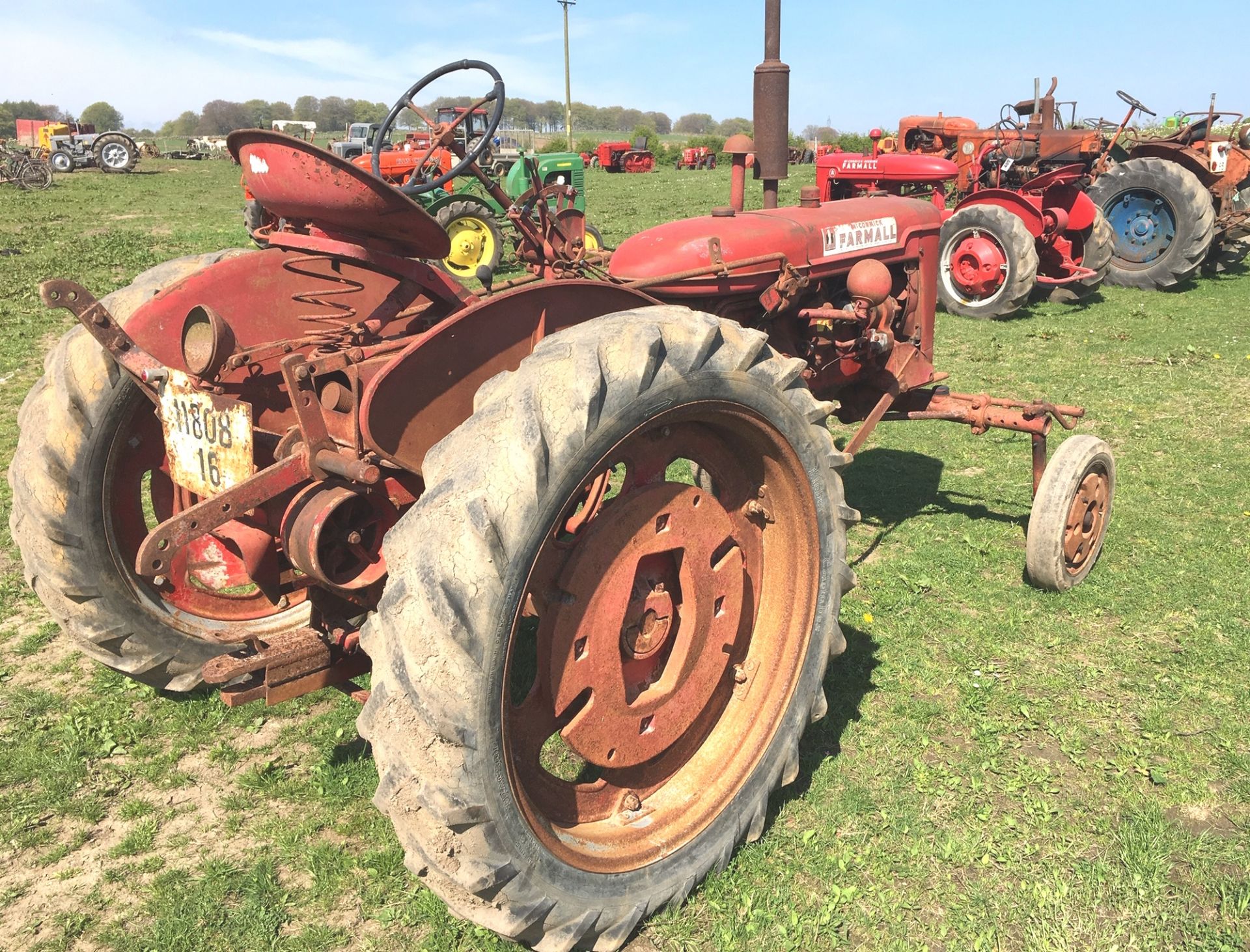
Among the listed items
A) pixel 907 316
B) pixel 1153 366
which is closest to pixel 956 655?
pixel 907 316

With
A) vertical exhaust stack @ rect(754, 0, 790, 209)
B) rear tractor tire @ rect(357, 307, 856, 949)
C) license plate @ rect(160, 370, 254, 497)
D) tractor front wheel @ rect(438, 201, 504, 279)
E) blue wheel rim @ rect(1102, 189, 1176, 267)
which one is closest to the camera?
rear tractor tire @ rect(357, 307, 856, 949)

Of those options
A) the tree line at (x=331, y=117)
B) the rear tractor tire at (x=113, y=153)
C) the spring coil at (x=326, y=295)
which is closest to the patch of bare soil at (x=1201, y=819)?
the spring coil at (x=326, y=295)

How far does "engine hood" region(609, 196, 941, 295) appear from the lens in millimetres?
3330

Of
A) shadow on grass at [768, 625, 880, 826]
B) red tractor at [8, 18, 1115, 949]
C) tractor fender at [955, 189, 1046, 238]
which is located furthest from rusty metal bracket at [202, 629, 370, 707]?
tractor fender at [955, 189, 1046, 238]

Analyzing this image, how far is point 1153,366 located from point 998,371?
52.8 inches

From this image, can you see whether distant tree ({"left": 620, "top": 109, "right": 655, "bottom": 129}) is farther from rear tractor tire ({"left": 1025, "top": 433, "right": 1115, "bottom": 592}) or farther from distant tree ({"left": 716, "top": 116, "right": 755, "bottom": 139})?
rear tractor tire ({"left": 1025, "top": 433, "right": 1115, "bottom": 592})

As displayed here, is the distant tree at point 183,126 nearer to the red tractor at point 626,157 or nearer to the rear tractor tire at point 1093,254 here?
the red tractor at point 626,157

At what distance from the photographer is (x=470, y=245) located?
39.1 ft

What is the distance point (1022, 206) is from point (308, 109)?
116514 millimetres

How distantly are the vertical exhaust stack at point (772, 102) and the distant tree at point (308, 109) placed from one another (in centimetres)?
→ 10635

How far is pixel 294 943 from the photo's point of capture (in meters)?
2.31

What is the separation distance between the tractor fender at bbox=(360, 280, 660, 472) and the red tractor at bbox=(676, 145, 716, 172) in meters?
41.3

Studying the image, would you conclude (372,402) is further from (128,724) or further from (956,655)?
(956,655)

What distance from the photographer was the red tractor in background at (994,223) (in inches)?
363
